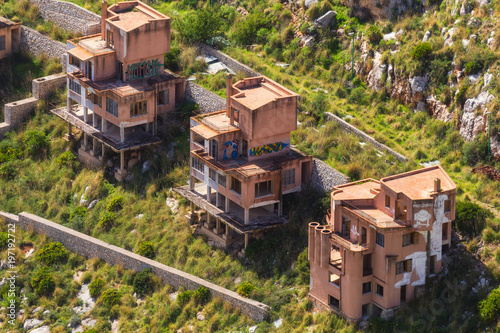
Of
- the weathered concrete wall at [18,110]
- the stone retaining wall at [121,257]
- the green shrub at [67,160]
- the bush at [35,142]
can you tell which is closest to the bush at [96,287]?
the stone retaining wall at [121,257]

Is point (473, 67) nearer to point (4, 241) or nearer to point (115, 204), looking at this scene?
point (115, 204)

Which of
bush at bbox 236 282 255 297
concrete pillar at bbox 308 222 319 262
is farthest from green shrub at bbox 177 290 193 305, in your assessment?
concrete pillar at bbox 308 222 319 262

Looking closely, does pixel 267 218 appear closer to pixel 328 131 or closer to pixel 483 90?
pixel 328 131

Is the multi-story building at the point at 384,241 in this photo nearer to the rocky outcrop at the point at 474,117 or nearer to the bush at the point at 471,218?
the bush at the point at 471,218

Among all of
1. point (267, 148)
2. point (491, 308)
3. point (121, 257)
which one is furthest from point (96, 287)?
point (491, 308)

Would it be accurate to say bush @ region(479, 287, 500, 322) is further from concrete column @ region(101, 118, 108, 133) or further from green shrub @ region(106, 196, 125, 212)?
concrete column @ region(101, 118, 108, 133)

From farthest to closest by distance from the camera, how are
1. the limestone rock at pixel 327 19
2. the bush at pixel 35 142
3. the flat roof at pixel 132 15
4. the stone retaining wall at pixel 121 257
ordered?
the limestone rock at pixel 327 19, the bush at pixel 35 142, the flat roof at pixel 132 15, the stone retaining wall at pixel 121 257
